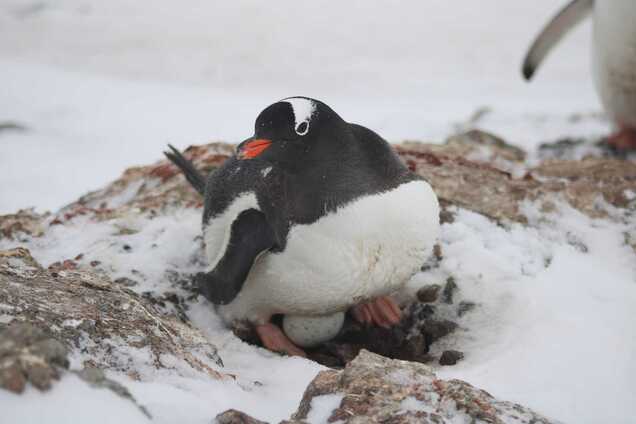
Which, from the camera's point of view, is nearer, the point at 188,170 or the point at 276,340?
the point at 276,340

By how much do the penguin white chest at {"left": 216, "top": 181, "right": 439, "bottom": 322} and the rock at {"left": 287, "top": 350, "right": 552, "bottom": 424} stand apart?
54 cm

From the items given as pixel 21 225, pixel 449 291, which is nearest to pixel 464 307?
pixel 449 291

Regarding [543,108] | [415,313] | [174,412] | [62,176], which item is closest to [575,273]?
[415,313]

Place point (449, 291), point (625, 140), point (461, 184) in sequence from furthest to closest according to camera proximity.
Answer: point (625, 140), point (461, 184), point (449, 291)

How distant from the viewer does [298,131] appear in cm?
199

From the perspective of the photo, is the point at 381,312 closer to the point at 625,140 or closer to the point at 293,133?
the point at 293,133

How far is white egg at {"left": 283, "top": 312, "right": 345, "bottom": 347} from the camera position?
2344 mm

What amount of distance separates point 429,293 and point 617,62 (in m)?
2.32

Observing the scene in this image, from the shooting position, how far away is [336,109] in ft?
19.5

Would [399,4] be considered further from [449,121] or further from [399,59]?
[449,121]

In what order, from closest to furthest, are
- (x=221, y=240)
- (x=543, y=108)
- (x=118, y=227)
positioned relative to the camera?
(x=221, y=240)
(x=118, y=227)
(x=543, y=108)

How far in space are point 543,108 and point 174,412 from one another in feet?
18.1

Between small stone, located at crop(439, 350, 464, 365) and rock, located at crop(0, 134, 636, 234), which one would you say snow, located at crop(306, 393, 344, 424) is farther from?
rock, located at crop(0, 134, 636, 234)

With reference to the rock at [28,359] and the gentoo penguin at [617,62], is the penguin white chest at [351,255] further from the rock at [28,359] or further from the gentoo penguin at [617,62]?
the gentoo penguin at [617,62]
